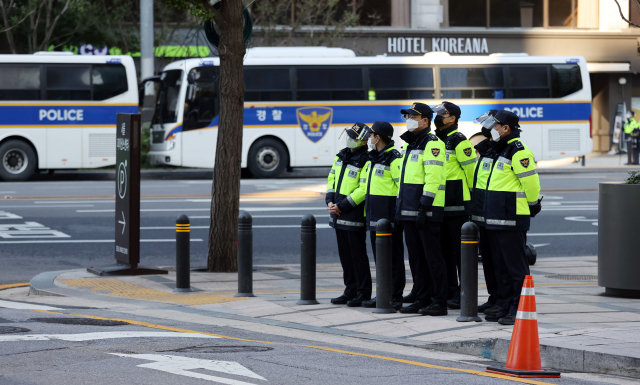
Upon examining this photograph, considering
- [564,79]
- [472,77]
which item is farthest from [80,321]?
[564,79]

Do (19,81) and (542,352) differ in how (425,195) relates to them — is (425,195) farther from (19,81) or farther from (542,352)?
(19,81)

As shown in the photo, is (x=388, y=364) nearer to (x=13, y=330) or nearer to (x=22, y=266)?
(x=13, y=330)

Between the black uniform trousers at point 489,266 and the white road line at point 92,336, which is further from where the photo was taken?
the black uniform trousers at point 489,266

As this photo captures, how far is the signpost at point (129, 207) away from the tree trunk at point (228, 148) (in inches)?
32.3

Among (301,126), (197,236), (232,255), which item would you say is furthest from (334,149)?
(232,255)

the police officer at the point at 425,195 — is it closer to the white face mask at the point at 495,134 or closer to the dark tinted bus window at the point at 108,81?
the white face mask at the point at 495,134

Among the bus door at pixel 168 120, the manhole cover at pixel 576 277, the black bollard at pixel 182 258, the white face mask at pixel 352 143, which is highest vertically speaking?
the bus door at pixel 168 120

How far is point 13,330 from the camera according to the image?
736 cm

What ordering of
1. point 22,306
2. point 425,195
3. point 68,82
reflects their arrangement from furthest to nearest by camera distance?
point 68,82, point 22,306, point 425,195

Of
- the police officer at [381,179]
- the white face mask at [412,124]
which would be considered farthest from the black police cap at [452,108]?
the police officer at [381,179]

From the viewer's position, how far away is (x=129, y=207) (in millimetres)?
10977

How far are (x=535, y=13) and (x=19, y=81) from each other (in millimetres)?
22826

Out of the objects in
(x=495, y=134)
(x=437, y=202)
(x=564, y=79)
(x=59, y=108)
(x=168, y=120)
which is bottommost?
(x=437, y=202)

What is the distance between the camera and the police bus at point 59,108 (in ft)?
82.7
